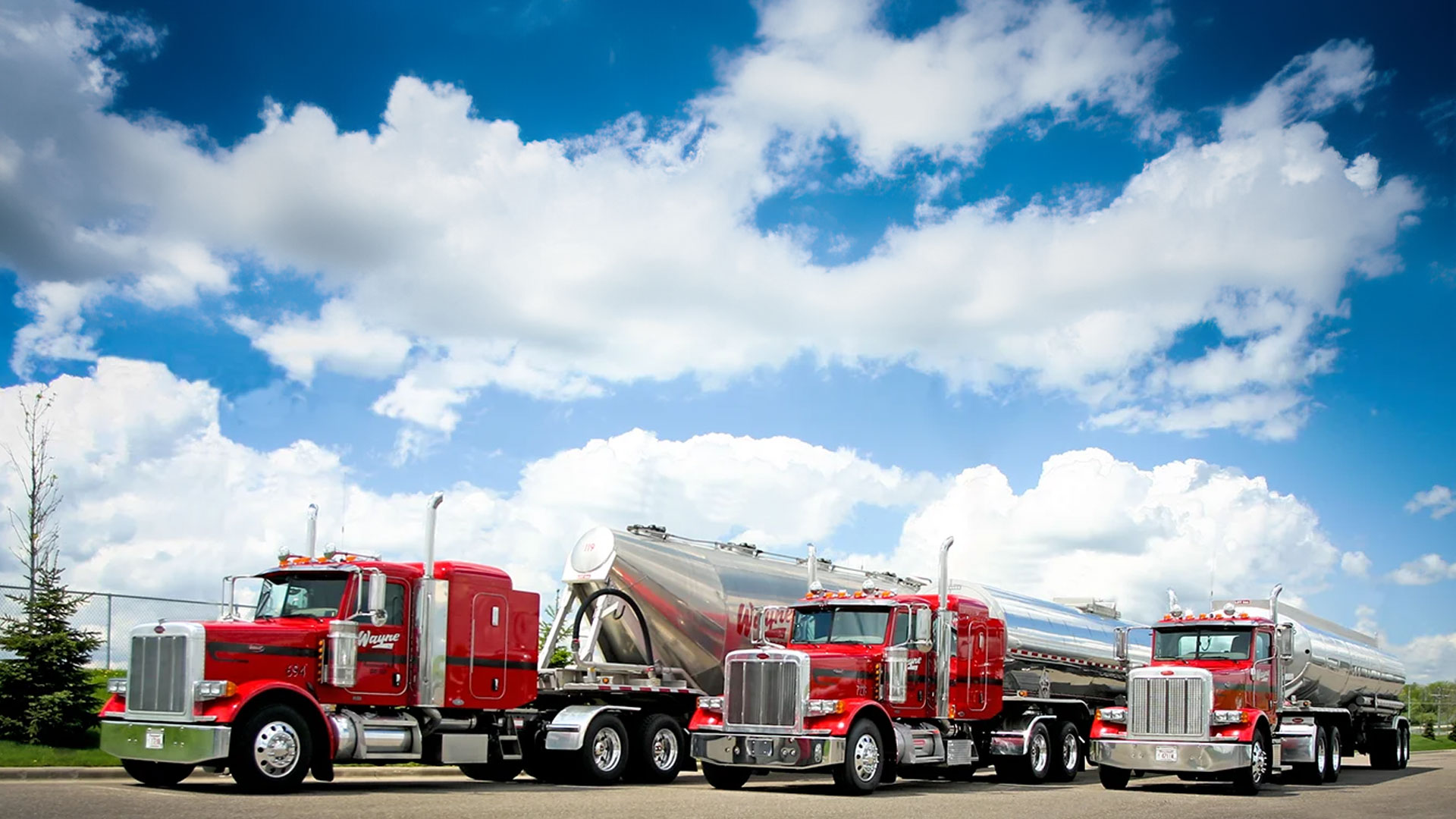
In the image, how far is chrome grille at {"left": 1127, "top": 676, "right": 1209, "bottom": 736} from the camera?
21172mm

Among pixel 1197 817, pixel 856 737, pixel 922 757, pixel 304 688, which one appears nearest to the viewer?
pixel 1197 817

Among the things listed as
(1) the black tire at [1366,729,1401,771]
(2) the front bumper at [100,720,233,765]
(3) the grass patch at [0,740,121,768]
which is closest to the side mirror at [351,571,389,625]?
(2) the front bumper at [100,720,233,765]

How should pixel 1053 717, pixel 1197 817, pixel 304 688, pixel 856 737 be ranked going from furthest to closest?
pixel 1053 717 → pixel 856 737 → pixel 304 688 → pixel 1197 817

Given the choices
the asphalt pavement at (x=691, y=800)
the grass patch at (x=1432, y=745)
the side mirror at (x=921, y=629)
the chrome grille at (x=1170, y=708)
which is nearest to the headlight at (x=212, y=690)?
the asphalt pavement at (x=691, y=800)

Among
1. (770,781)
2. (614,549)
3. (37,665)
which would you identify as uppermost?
(614,549)

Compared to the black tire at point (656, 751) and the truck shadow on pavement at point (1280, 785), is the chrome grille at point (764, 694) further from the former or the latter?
the truck shadow on pavement at point (1280, 785)

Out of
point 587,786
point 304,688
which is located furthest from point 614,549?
point 304,688

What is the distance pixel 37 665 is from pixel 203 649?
6.77 meters

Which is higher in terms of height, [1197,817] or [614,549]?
[614,549]

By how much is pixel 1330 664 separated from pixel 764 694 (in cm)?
1444

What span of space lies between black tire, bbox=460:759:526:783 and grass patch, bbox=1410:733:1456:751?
144 ft

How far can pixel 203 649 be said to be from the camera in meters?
16.2

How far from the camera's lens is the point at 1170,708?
841 inches

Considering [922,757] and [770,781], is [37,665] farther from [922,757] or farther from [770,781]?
[922,757]
